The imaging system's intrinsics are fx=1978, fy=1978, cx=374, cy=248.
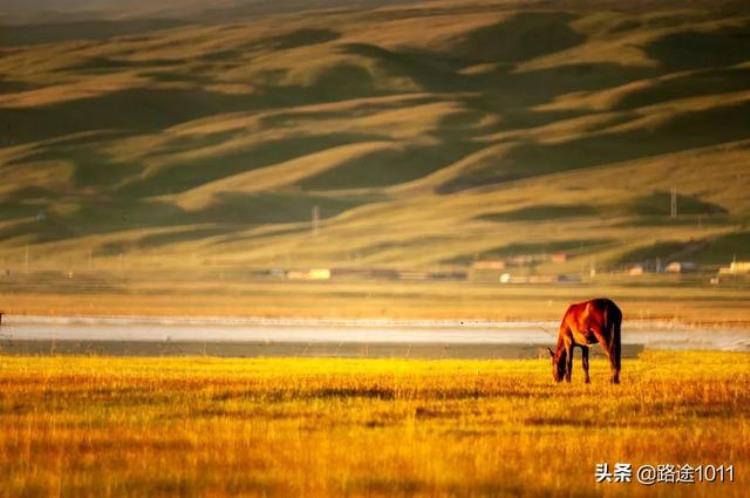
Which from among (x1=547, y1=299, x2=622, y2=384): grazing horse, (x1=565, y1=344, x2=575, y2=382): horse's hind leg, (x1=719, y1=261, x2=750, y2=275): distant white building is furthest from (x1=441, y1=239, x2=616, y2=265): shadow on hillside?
(x1=547, y1=299, x2=622, y2=384): grazing horse

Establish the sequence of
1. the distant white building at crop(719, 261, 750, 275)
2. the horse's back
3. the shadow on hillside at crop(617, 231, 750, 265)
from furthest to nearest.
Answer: the shadow on hillside at crop(617, 231, 750, 265) < the distant white building at crop(719, 261, 750, 275) < the horse's back

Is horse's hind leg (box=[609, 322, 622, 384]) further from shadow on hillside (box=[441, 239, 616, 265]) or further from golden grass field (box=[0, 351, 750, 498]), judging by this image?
shadow on hillside (box=[441, 239, 616, 265])

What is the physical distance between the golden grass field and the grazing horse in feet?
1.38

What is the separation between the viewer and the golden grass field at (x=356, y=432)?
2042 cm

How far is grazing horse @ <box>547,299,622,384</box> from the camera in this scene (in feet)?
115

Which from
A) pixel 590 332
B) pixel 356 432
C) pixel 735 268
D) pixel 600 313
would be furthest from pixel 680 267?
pixel 356 432

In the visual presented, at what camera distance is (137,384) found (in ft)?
114

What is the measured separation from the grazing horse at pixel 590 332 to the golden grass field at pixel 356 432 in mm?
421

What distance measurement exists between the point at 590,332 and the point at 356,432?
36.4ft

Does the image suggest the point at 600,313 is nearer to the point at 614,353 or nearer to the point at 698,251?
the point at 614,353

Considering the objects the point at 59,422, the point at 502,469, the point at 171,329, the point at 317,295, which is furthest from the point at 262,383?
the point at 317,295

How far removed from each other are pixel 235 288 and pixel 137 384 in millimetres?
114082

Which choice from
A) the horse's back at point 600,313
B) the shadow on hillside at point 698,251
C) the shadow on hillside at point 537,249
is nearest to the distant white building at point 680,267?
the shadow on hillside at point 698,251

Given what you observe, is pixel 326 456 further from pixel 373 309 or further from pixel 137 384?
pixel 373 309
